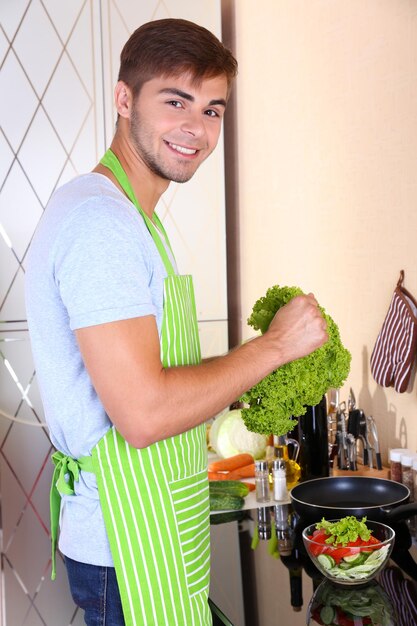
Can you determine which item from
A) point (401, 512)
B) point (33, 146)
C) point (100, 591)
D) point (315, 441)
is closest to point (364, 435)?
point (315, 441)

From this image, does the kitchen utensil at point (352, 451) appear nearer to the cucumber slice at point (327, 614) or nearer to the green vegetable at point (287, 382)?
the green vegetable at point (287, 382)

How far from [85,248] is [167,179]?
0.29 metres

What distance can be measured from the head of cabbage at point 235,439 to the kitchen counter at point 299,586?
0.56m

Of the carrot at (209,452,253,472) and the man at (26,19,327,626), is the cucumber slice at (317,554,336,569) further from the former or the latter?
the carrot at (209,452,253,472)

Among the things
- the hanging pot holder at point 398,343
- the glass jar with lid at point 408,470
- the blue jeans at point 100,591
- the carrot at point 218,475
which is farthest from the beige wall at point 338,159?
the blue jeans at point 100,591

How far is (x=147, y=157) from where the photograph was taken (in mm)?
1144

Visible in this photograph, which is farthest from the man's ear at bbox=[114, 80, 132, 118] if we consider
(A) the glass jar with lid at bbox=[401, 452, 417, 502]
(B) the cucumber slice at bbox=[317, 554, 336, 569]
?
(A) the glass jar with lid at bbox=[401, 452, 417, 502]

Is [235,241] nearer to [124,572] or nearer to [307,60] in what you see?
[307,60]

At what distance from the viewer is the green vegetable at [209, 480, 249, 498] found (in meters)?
1.84

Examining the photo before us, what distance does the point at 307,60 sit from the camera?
2340 mm

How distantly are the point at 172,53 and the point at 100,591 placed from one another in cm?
76

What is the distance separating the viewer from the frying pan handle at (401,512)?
1.42 meters

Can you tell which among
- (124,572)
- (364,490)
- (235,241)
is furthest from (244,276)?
(124,572)

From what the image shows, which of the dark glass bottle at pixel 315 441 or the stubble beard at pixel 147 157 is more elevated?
the stubble beard at pixel 147 157
